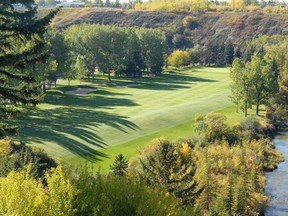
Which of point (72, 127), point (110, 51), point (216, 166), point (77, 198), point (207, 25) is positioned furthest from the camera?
point (207, 25)

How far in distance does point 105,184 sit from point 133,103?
56604 mm

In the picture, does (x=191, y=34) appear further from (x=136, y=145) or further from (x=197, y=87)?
(x=136, y=145)

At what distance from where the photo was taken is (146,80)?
4119 inches

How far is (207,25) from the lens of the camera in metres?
192

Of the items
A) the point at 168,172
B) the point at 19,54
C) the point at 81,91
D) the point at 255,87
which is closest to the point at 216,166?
the point at 168,172

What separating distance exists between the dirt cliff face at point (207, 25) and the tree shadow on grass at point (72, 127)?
373 ft

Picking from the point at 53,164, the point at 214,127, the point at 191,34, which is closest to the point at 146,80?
the point at 214,127

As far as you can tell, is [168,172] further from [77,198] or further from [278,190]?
[278,190]

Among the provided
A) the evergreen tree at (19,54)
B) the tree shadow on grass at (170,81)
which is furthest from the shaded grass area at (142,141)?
the tree shadow on grass at (170,81)

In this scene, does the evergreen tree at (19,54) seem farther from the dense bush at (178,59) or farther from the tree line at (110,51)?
the dense bush at (178,59)

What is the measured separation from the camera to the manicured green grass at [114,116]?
45.9 meters

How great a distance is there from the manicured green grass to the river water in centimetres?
1298

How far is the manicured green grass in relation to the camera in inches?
1806

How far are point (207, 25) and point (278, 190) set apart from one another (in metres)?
159
